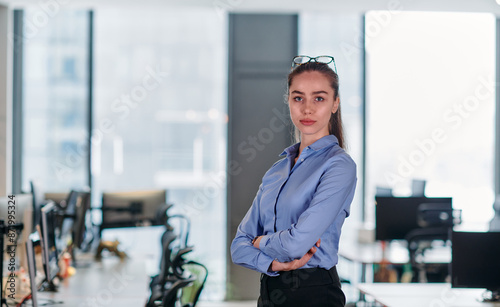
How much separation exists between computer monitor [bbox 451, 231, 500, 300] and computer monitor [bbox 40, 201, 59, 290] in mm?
2152

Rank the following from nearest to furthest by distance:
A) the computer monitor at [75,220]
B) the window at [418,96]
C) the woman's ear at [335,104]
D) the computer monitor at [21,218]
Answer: the woman's ear at [335,104] → the computer monitor at [21,218] → the computer monitor at [75,220] → the window at [418,96]

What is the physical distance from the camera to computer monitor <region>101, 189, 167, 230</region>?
4.31 m

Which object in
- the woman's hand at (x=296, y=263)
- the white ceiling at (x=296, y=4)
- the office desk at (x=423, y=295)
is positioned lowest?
the office desk at (x=423, y=295)

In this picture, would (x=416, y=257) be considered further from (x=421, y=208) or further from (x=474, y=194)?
(x=474, y=194)

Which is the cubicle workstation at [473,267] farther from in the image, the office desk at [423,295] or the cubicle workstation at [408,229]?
the cubicle workstation at [408,229]

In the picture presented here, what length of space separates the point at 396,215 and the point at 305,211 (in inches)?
124

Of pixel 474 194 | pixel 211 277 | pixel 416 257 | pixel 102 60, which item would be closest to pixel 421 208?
pixel 416 257

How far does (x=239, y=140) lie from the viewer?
19.2 ft

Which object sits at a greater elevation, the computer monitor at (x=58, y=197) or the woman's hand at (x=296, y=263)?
the woman's hand at (x=296, y=263)

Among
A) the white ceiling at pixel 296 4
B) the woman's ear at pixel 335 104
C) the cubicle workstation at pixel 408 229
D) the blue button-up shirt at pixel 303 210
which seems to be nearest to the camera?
the blue button-up shirt at pixel 303 210

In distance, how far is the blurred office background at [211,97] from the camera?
5867 millimetres

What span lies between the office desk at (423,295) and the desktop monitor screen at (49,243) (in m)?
1.75

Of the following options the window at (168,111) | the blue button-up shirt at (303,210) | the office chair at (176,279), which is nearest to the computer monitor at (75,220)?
the office chair at (176,279)

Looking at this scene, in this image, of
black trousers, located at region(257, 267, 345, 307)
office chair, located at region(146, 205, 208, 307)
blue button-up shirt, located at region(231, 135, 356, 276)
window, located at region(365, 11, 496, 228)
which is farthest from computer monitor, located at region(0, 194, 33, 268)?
window, located at region(365, 11, 496, 228)
